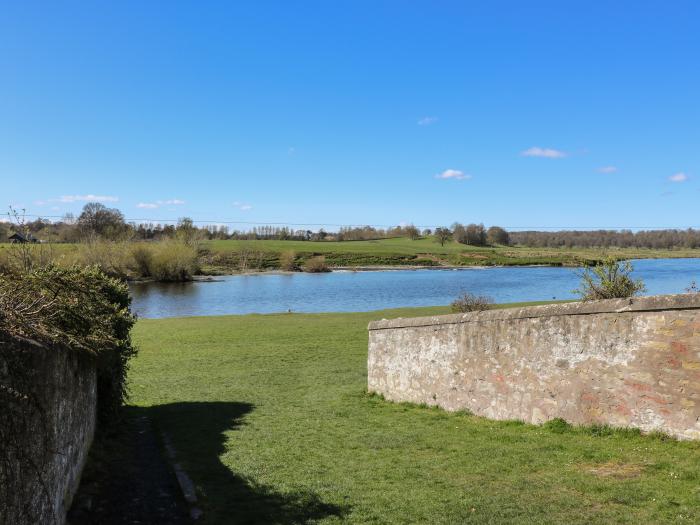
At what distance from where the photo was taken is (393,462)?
778cm

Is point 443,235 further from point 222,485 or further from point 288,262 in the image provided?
point 222,485

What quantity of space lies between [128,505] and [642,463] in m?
6.01

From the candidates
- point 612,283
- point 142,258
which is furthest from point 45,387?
point 142,258

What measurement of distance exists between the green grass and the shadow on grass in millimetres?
23

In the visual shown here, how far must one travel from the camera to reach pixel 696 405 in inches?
261

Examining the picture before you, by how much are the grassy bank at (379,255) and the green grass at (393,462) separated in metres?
70.1

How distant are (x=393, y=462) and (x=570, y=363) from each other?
298cm

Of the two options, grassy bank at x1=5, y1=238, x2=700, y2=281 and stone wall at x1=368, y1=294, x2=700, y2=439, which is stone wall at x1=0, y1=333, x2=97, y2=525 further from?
grassy bank at x1=5, y1=238, x2=700, y2=281

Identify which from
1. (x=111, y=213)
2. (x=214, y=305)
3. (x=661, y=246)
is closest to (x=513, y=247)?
(x=661, y=246)

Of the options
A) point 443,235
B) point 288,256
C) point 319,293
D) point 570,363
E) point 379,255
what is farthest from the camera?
point 443,235

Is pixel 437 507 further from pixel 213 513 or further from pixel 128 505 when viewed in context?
pixel 128 505

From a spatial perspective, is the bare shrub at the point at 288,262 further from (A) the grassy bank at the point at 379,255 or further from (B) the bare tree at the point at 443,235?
(B) the bare tree at the point at 443,235

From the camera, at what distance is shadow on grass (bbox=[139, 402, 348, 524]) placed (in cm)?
603

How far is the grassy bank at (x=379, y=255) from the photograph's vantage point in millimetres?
89062
